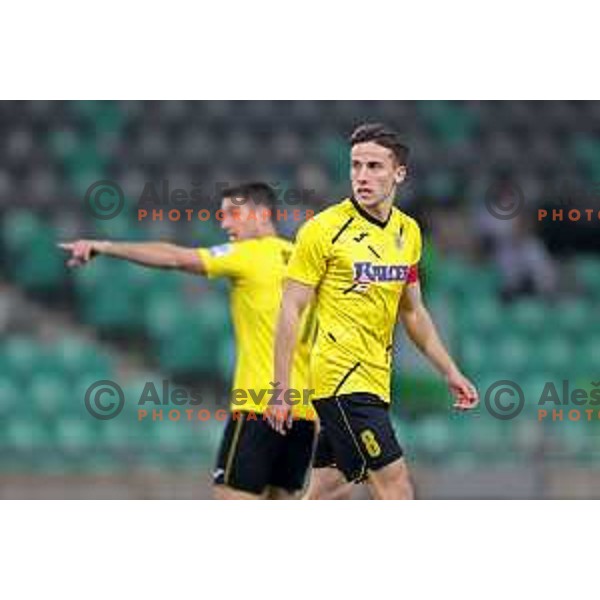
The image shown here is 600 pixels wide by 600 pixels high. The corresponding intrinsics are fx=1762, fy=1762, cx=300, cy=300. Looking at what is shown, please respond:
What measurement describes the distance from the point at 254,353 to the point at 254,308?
0.69ft

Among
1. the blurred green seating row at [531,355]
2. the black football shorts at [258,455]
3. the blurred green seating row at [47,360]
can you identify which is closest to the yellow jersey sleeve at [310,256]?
the black football shorts at [258,455]

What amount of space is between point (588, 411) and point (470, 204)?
6.57ft

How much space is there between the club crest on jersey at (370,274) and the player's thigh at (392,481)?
27.7 inches

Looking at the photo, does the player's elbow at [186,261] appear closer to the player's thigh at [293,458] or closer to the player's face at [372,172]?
the player's thigh at [293,458]

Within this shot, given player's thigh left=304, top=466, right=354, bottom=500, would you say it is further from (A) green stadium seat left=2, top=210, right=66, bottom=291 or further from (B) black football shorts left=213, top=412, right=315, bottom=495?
(A) green stadium seat left=2, top=210, right=66, bottom=291

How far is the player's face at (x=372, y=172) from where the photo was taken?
6887 mm

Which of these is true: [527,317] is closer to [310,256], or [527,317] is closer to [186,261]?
[186,261]

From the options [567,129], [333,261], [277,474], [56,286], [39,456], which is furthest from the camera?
[567,129]

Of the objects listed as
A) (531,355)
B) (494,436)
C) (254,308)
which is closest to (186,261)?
(254,308)

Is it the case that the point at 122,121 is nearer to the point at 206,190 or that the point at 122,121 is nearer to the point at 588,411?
the point at 206,190

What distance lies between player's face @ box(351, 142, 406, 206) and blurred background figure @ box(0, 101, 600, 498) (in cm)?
479

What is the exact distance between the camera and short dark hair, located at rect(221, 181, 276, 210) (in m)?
8.19

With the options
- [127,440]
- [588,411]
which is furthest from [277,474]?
[588,411]

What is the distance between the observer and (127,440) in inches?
467
